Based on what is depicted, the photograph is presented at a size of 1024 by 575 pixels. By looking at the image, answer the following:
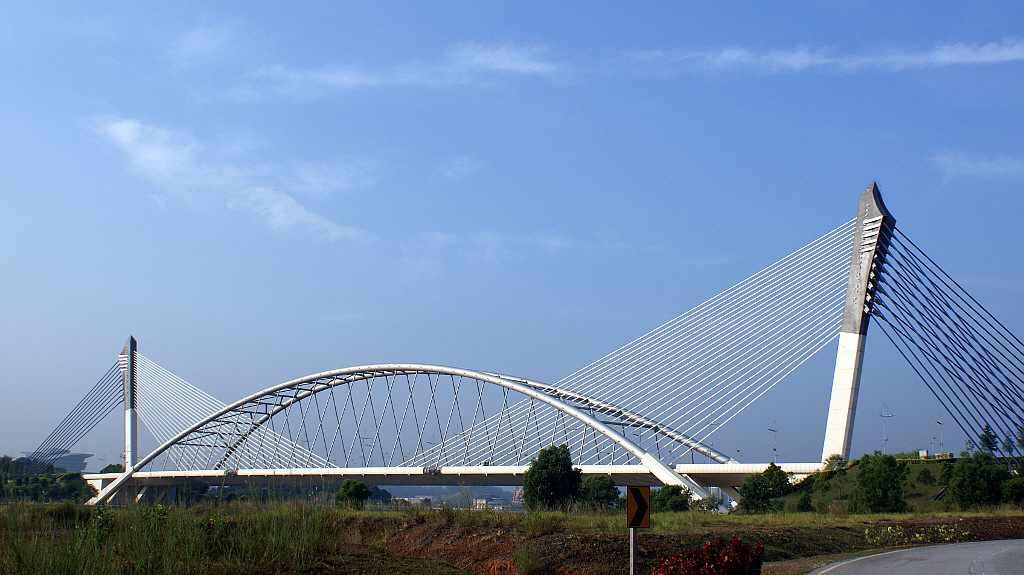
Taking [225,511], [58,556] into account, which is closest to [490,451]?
[225,511]

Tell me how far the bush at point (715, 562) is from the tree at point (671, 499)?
33.4 m

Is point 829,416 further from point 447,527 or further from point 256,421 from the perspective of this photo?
A: point 256,421

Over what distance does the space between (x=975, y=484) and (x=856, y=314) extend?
424 inches

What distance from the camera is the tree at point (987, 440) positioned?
→ 2120 inches

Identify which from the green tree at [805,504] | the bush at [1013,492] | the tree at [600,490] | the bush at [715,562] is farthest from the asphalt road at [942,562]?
the tree at [600,490]

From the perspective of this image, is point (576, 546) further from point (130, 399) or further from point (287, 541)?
point (130, 399)

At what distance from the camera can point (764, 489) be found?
53031 mm

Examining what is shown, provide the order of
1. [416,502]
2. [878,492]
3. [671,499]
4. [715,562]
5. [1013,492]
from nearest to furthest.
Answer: [715,562] < [416,502] < [878,492] < [1013,492] < [671,499]

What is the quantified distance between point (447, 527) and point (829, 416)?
111ft

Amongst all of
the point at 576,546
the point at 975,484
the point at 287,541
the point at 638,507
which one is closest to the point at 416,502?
the point at 576,546

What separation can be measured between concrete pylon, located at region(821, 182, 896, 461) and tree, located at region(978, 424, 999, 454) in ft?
23.7

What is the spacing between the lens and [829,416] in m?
53.8

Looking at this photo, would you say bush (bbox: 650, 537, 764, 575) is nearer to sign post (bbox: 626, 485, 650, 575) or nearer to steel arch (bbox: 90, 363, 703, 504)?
sign post (bbox: 626, 485, 650, 575)

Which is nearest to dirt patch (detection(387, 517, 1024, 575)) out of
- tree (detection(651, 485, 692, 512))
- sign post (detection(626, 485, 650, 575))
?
sign post (detection(626, 485, 650, 575))
